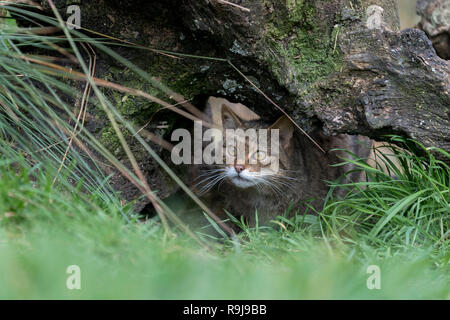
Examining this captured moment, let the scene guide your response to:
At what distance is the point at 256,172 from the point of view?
4.12 m

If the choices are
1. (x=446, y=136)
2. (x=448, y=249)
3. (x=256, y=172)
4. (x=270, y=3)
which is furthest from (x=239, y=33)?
(x=448, y=249)

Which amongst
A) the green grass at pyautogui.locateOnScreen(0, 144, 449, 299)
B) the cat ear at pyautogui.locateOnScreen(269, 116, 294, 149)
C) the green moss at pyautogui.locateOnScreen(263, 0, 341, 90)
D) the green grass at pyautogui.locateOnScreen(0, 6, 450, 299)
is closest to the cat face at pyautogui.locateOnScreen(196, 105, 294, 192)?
the cat ear at pyautogui.locateOnScreen(269, 116, 294, 149)

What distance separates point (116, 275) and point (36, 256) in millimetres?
307

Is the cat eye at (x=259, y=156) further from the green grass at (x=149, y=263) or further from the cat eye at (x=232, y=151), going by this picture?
the green grass at (x=149, y=263)

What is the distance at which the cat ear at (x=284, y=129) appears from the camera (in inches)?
158

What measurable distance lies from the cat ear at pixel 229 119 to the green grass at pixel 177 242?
994mm

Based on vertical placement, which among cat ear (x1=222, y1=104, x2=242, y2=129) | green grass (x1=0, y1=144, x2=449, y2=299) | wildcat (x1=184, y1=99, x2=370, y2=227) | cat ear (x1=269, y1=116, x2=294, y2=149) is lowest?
green grass (x1=0, y1=144, x2=449, y2=299)

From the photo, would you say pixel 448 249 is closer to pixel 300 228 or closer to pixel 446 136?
pixel 446 136

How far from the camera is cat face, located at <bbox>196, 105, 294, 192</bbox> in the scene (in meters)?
4.12

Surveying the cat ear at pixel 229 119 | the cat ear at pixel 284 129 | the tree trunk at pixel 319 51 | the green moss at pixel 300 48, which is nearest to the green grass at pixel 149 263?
the tree trunk at pixel 319 51

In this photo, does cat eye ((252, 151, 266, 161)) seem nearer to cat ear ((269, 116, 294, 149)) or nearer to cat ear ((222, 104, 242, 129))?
cat ear ((269, 116, 294, 149))

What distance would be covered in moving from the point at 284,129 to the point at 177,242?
5.94ft

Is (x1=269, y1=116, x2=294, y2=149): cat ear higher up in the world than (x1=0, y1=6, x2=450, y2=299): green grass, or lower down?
higher up

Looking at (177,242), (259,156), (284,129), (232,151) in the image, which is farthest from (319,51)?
(177,242)
